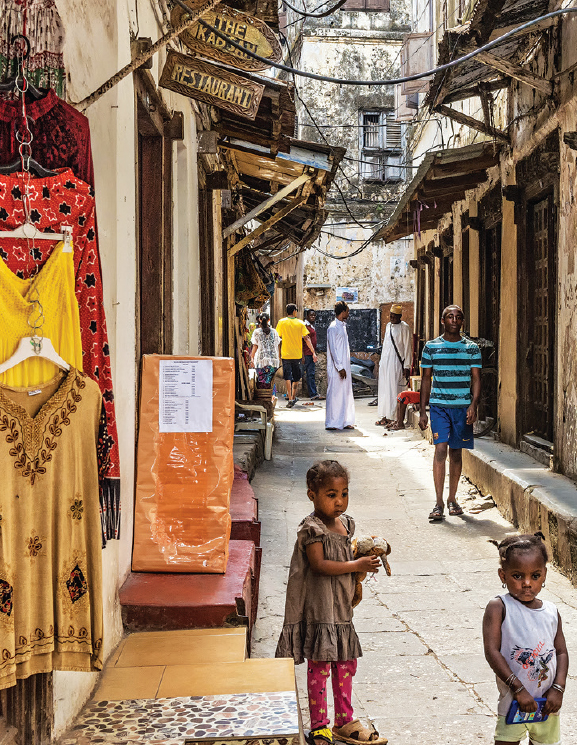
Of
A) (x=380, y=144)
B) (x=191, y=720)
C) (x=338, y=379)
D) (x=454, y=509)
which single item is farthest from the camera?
(x=380, y=144)

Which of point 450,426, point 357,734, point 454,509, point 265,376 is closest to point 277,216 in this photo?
point 450,426

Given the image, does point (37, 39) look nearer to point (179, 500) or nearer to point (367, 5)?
point (179, 500)

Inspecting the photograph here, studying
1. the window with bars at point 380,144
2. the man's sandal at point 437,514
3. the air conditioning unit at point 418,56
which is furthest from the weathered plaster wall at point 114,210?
the window with bars at point 380,144

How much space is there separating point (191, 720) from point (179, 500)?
138cm

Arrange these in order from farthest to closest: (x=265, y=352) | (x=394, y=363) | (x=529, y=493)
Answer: (x=394, y=363)
(x=265, y=352)
(x=529, y=493)

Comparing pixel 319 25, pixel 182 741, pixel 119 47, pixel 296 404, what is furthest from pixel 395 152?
pixel 182 741

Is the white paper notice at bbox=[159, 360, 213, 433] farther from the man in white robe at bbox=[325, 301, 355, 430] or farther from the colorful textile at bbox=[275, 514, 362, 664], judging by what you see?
the man in white robe at bbox=[325, 301, 355, 430]

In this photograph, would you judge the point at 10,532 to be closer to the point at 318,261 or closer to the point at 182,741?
the point at 182,741

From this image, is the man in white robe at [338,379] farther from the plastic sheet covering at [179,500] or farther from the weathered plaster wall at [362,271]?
the weathered plaster wall at [362,271]

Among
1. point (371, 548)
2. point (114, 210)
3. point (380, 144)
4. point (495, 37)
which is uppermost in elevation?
point (380, 144)

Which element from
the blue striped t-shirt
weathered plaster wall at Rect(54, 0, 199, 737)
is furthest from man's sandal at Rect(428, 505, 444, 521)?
weathered plaster wall at Rect(54, 0, 199, 737)

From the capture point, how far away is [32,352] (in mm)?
2439

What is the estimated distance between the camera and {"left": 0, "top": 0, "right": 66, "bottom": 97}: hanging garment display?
2568 mm

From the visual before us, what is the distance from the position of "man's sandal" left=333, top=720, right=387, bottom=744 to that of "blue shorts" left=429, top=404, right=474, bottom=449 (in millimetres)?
4167
